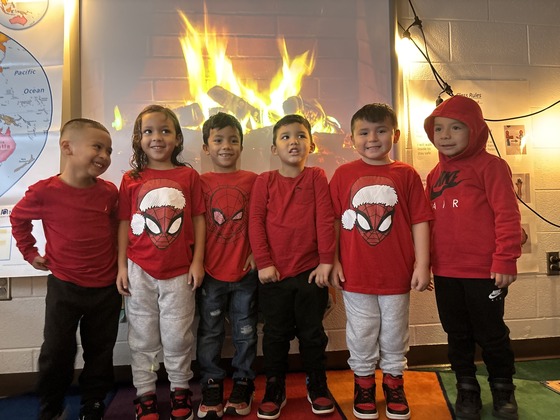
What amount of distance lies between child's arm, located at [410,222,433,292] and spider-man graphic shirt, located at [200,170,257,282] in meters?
0.64

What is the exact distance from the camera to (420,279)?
4.59 ft

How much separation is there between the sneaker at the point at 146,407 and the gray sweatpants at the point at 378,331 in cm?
76

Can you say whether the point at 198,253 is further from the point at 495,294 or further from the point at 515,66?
the point at 515,66

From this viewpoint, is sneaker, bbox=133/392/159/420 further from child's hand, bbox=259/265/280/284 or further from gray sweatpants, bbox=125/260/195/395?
child's hand, bbox=259/265/280/284

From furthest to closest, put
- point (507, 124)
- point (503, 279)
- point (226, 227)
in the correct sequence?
point (507, 124) → point (226, 227) → point (503, 279)

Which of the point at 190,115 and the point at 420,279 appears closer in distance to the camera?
the point at 420,279

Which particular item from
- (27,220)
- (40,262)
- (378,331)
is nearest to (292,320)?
(378,331)

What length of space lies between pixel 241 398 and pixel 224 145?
3.28 feet

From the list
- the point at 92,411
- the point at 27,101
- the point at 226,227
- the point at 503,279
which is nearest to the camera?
the point at 503,279

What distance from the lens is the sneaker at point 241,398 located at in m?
1.46

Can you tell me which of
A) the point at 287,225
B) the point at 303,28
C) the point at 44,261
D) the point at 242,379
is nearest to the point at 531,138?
the point at 303,28

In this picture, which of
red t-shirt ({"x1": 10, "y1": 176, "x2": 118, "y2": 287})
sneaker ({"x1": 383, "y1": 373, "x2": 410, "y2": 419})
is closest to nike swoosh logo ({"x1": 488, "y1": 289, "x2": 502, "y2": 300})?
sneaker ({"x1": 383, "y1": 373, "x2": 410, "y2": 419})

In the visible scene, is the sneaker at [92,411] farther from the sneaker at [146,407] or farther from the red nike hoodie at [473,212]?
the red nike hoodie at [473,212]

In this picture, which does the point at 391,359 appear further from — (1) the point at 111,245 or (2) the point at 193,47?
(2) the point at 193,47
